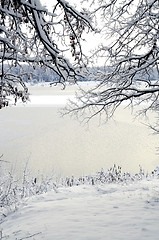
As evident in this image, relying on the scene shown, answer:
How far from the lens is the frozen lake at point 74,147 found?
17766 millimetres

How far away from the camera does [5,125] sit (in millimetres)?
28562

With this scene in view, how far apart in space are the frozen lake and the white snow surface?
26.4 feet

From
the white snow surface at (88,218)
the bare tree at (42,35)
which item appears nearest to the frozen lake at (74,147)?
the white snow surface at (88,218)

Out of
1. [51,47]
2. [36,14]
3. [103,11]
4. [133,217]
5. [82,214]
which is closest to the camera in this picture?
[36,14]

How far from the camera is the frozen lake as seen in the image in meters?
17.8

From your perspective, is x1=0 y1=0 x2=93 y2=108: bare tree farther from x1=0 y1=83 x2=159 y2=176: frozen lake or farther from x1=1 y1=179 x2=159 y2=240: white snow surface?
x1=0 y1=83 x2=159 y2=176: frozen lake

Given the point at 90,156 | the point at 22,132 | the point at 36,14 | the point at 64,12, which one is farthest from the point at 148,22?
the point at 22,132

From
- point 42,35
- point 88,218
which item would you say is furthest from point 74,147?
point 42,35

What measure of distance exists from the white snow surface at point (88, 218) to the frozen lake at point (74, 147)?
804cm

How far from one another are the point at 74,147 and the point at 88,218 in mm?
18047

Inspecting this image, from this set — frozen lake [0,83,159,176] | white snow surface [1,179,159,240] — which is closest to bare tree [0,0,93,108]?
white snow surface [1,179,159,240]

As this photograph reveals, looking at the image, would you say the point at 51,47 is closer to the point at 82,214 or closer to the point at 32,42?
the point at 32,42

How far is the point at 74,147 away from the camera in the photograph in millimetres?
22812

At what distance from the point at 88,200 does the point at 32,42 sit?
433cm
